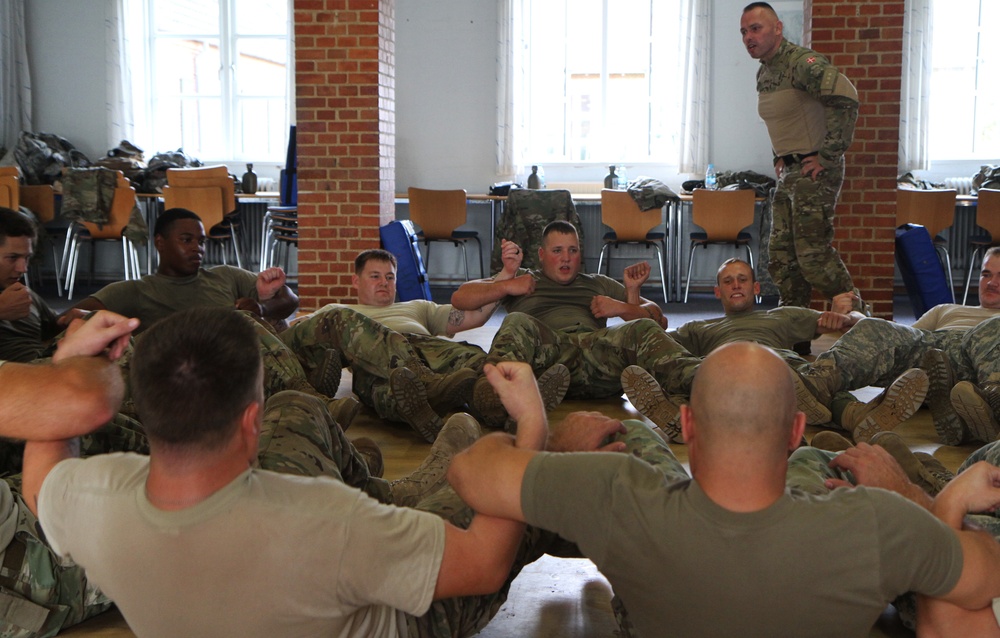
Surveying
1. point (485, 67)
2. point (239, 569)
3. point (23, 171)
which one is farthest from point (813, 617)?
point (23, 171)

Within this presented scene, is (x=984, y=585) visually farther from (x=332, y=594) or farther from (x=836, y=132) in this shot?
(x=836, y=132)

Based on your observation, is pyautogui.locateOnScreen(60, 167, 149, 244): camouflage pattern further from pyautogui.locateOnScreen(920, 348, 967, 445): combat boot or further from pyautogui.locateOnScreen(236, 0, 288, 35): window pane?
pyautogui.locateOnScreen(920, 348, 967, 445): combat boot

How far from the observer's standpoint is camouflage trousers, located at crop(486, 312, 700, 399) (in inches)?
143

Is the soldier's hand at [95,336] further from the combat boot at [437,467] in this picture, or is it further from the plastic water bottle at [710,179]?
the plastic water bottle at [710,179]

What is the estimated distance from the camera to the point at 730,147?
8.40 m

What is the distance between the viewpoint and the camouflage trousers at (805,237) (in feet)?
16.6

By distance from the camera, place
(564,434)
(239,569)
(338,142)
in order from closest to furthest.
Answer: (239,569), (564,434), (338,142)

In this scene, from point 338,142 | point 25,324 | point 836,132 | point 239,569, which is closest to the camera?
point 239,569

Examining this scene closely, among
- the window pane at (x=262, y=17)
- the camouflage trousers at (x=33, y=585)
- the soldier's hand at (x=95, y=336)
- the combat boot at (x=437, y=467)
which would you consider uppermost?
the window pane at (x=262, y=17)

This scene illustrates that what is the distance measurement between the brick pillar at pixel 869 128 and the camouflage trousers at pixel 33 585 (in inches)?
191

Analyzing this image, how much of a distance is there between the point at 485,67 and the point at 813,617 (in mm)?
7788

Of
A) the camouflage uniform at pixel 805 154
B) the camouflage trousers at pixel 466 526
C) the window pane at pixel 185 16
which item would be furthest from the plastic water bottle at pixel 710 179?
the camouflage trousers at pixel 466 526

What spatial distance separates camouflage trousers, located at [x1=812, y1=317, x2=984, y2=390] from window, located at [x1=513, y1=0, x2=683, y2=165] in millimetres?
5256

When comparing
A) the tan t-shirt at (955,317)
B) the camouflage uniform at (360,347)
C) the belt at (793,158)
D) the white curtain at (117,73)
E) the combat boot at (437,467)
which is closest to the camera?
the combat boot at (437,467)
